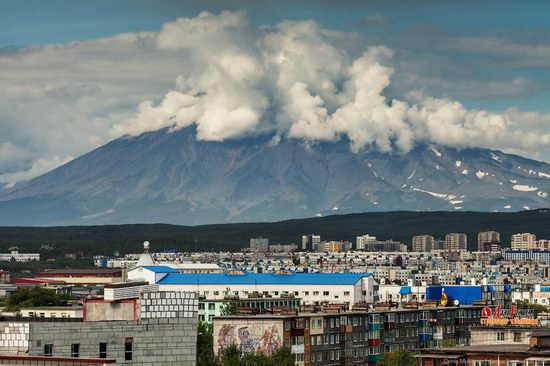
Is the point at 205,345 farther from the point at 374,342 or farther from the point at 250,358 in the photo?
the point at 374,342

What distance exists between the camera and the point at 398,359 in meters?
100

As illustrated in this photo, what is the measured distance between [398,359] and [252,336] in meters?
8.80

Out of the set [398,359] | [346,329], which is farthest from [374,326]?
[398,359]

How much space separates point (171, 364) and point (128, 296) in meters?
7.06

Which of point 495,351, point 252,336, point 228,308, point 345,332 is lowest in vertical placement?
point 495,351

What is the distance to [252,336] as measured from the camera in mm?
100188

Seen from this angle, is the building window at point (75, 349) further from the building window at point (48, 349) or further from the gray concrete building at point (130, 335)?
the building window at point (48, 349)

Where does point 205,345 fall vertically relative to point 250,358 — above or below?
above

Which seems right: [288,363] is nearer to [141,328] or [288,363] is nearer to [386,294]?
[141,328]

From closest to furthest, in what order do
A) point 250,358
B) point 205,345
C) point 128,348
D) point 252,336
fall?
1. point 128,348
2. point 250,358
3. point 205,345
4. point 252,336

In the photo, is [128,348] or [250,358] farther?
[250,358]

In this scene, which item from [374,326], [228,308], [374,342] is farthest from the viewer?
[228,308]

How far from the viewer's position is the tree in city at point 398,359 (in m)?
96.4

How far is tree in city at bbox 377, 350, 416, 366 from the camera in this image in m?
96.4
